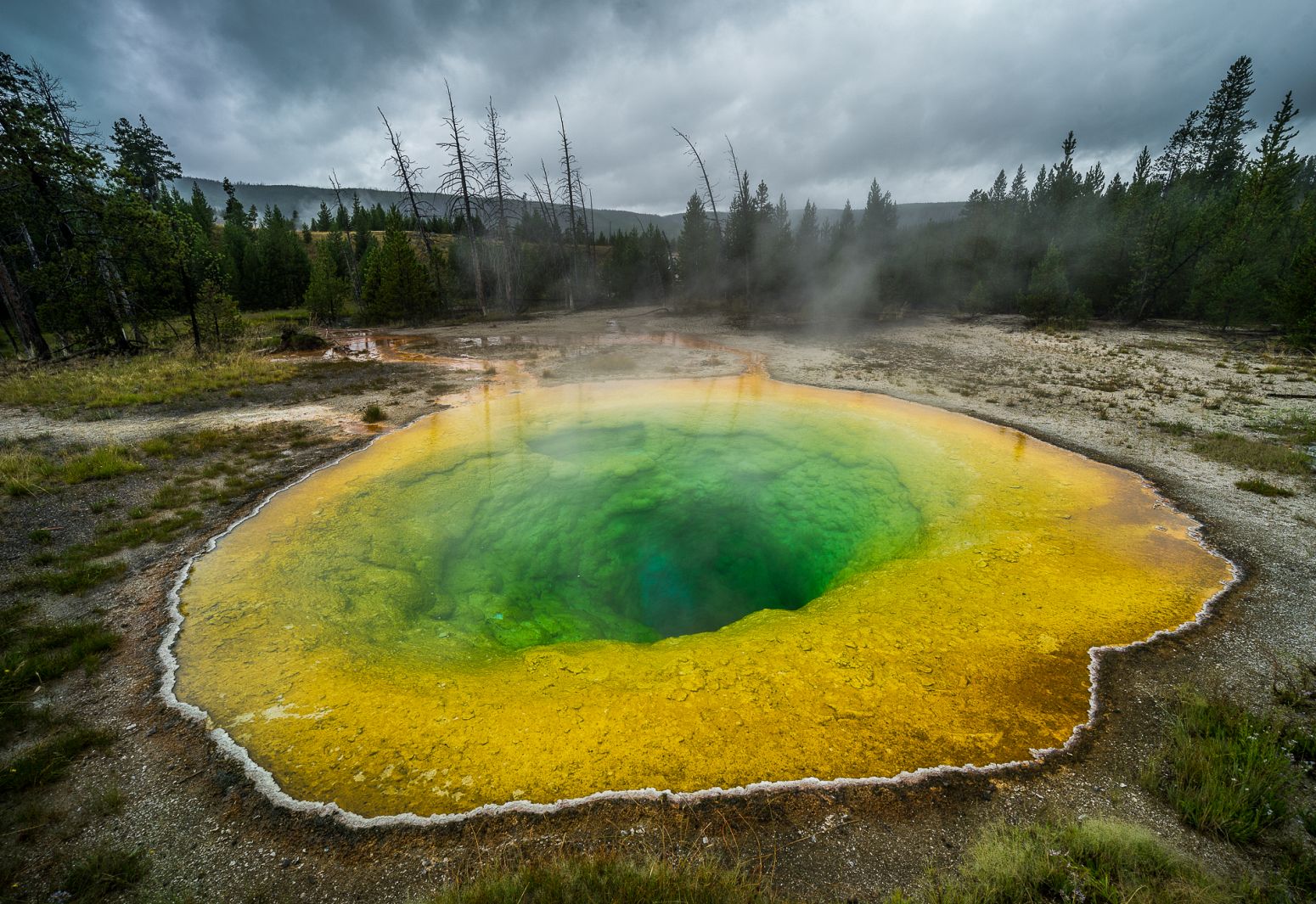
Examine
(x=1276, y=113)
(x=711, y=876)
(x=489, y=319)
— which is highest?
(x=1276, y=113)

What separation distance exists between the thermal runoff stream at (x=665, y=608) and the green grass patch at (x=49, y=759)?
1.76ft

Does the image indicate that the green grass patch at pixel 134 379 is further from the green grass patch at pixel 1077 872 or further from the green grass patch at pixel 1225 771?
the green grass patch at pixel 1225 771

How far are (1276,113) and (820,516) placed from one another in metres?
32.7

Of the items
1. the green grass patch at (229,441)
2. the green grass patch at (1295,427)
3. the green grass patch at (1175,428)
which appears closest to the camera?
the green grass patch at (229,441)

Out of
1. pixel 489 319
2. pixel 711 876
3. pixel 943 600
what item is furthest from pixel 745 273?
pixel 711 876

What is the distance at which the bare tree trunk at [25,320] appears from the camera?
13.6 metres

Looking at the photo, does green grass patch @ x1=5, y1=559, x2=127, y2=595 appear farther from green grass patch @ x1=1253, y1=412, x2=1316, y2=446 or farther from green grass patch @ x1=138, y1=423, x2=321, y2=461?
green grass patch @ x1=1253, y1=412, x2=1316, y2=446

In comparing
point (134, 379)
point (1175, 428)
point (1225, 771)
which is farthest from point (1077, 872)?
point (134, 379)

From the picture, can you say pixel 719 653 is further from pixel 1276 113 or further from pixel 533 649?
pixel 1276 113

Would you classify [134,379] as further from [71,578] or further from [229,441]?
[71,578]

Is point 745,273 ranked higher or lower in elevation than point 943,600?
higher

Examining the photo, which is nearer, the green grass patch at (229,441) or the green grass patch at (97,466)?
the green grass patch at (97,466)

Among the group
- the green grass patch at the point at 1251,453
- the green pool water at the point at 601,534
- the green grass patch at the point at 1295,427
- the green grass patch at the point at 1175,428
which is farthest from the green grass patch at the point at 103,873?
the green grass patch at the point at 1295,427

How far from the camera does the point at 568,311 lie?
3114 centimetres
